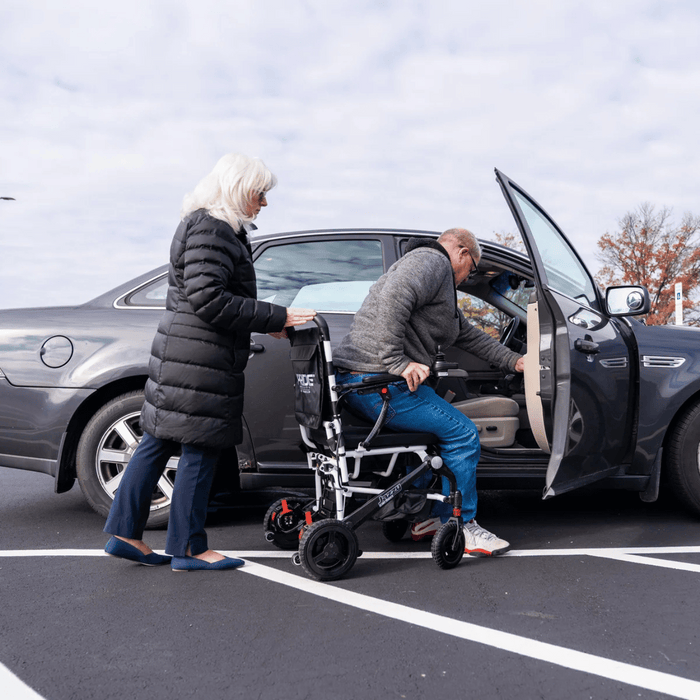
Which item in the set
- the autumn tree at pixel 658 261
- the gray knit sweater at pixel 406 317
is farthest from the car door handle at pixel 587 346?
the autumn tree at pixel 658 261

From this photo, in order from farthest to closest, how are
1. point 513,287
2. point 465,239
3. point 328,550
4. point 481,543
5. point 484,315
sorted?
point 484,315 → point 513,287 → point 465,239 → point 481,543 → point 328,550

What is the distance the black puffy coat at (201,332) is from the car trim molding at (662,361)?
205 centimetres

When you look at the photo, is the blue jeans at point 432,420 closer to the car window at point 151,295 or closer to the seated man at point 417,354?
the seated man at point 417,354

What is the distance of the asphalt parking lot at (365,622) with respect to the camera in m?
2.15

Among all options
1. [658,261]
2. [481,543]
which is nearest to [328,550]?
[481,543]

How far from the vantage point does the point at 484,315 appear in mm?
5203

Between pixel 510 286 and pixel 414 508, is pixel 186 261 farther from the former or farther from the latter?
pixel 510 286

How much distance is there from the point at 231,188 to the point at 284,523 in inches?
64.3

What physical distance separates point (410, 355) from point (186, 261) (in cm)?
114

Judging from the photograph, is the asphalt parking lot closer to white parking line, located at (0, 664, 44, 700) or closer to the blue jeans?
white parking line, located at (0, 664, 44, 700)

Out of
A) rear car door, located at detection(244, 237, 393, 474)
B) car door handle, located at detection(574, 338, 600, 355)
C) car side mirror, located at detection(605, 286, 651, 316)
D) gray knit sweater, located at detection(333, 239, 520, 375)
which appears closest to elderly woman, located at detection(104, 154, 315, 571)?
gray knit sweater, located at detection(333, 239, 520, 375)

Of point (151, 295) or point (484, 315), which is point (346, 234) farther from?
point (484, 315)

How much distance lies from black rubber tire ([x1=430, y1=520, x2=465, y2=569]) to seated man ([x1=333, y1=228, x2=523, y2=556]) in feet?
0.61

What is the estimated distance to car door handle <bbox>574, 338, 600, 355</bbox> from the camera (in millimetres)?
3557
